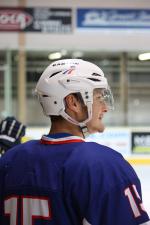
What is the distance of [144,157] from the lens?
22.8ft

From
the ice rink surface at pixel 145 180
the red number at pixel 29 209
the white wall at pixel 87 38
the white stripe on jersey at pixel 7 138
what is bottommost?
the ice rink surface at pixel 145 180

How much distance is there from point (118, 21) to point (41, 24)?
1.30 m

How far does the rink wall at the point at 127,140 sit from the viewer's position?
269 inches

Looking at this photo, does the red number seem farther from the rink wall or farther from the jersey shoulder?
the rink wall

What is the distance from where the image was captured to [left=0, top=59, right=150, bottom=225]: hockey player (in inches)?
36.8

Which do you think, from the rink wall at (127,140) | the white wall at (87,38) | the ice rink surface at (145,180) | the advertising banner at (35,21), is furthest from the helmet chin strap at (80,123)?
the advertising banner at (35,21)

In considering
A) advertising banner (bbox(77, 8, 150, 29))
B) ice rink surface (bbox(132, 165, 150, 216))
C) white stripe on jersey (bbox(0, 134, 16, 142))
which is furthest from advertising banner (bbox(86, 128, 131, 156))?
white stripe on jersey (bbox(0, 134, 16, 142))

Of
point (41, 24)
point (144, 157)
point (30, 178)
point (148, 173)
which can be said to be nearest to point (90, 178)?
point (30, 178)

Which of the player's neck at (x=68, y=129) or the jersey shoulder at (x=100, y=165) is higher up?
the player's neck at (x=68, y=129)

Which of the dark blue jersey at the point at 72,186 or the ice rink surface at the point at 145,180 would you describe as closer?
the dark blue jersey at the point at 72,186

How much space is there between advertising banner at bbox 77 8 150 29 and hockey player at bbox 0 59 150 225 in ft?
21.8

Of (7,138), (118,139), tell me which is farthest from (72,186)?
(118,139)

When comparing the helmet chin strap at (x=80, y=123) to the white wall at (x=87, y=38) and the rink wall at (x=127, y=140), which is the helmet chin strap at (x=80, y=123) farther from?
the white wall at (x=87, y=38)

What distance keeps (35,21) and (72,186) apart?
6836 mm
